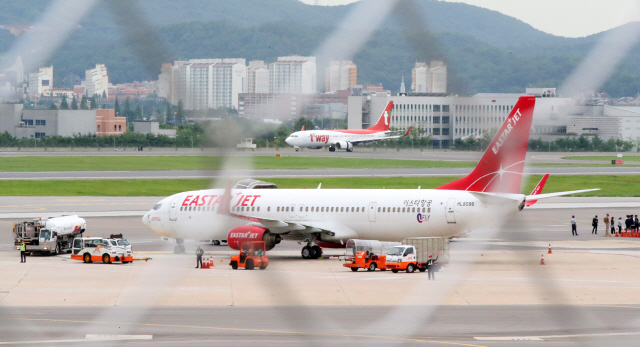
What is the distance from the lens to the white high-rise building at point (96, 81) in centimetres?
682

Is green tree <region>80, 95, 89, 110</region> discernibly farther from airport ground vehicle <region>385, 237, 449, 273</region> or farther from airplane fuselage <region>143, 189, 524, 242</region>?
airplane fuselage <region>143, 189, 524, 242</region>

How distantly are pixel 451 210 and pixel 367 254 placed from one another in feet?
19.0

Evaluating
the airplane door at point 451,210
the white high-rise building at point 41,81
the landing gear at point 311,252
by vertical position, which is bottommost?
the landing gear at point 311,252

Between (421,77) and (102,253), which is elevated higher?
(421,77)

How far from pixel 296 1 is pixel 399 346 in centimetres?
1544

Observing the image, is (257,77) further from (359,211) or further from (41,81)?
(359,211)

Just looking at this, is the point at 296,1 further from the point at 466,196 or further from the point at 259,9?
the point at 466,196

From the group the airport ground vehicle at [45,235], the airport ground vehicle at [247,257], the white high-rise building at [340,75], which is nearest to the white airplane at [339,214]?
the airport ground vehicle at [247,257]

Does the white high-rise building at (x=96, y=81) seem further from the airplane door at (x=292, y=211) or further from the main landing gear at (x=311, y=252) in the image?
the airplane door at (x=292, y=211)

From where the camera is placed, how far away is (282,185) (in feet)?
308

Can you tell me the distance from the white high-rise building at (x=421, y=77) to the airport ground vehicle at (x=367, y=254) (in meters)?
35.5

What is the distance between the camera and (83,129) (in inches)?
319

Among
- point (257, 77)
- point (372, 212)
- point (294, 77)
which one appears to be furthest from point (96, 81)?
point (372, 212)

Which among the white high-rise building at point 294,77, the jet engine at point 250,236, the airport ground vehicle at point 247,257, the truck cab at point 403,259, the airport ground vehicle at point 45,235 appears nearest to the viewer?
the white high-rise building at point 294,77
